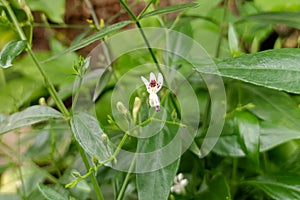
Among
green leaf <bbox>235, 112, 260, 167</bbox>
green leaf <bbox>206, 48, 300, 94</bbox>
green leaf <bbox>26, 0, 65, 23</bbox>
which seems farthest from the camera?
green leaf <bbox>26, 0, 65, 23</bbox>

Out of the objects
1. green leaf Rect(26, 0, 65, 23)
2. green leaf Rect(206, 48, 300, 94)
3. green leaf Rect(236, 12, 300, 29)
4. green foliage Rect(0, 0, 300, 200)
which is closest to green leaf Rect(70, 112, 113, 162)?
green foliage Rect(0, 0, 300, 200)

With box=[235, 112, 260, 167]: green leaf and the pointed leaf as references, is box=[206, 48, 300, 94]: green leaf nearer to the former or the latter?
the pointed leaf

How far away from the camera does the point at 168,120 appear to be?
1.68 feet

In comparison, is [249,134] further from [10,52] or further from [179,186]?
[10,52]

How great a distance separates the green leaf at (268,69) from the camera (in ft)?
1.31

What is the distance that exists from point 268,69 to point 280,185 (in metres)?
0.19

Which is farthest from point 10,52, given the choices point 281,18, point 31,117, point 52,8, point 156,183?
point 52,8

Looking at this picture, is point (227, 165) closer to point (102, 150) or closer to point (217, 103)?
point (217, 103)

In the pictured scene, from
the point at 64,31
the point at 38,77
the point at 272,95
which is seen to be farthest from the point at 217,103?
the point at 64,31

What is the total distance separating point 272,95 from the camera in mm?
606

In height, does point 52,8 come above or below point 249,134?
above

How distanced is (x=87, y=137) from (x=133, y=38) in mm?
308

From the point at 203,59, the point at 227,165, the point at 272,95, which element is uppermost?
the point at 203,59

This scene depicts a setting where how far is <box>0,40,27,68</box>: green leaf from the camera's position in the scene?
436 mm
